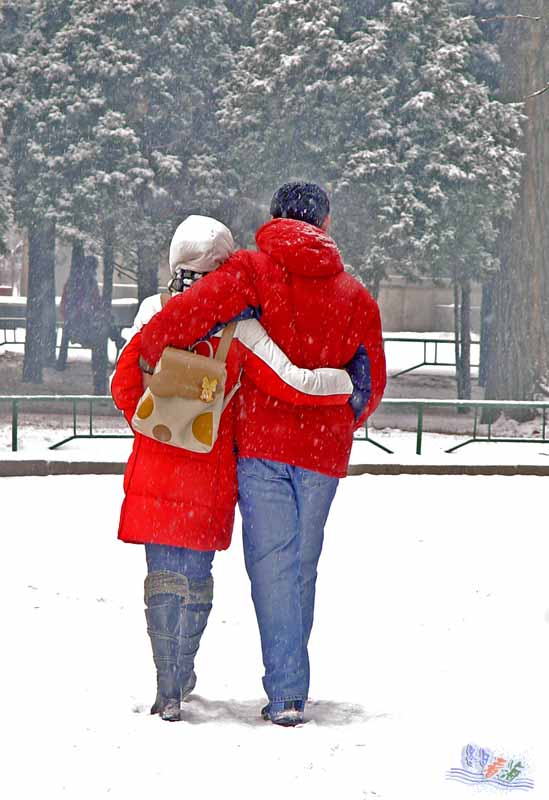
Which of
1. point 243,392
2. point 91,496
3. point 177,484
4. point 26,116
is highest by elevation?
point 26,116

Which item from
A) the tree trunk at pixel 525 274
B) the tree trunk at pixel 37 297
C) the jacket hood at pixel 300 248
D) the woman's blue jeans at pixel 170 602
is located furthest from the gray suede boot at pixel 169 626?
the tree trunk at pixel 37 297

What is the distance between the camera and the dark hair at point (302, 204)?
5070 millimetres

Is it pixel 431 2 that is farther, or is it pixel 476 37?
pixel 476 37

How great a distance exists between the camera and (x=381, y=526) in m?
10.2

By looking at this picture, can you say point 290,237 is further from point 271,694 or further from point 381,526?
point 381,526

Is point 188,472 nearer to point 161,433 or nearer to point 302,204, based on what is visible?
point 161,433

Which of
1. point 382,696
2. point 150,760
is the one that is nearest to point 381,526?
point 382,696

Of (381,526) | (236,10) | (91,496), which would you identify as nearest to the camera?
(381,526)

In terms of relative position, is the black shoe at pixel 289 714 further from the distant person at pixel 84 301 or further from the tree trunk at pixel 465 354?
the distant person at pixel 84 301

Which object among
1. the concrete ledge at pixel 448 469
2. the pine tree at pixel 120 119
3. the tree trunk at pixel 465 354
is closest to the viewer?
the concrete ledge at pixel 448 469

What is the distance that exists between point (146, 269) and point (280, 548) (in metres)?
16.2

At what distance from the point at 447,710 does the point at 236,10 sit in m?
17.6

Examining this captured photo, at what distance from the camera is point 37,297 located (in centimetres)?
2359

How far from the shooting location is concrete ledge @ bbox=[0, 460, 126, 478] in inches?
500
